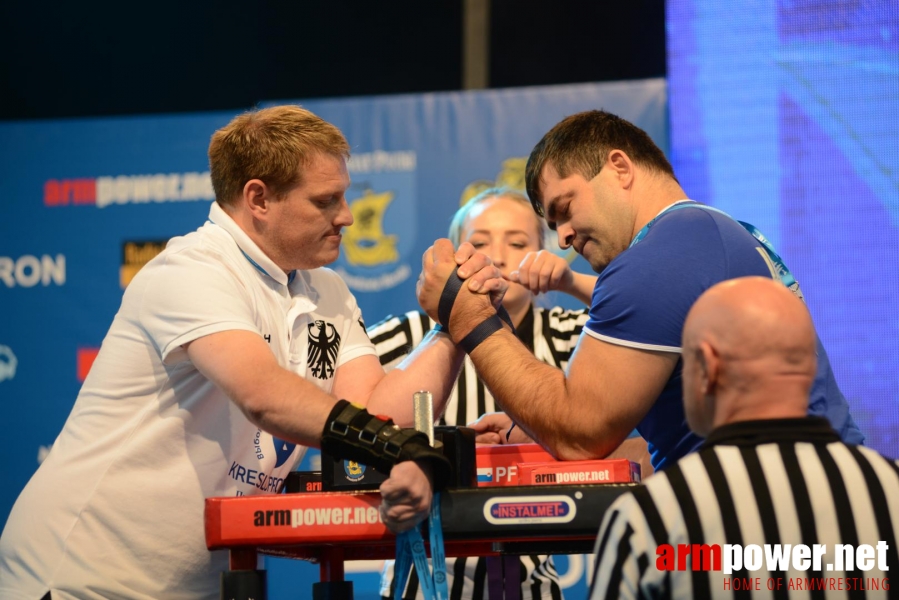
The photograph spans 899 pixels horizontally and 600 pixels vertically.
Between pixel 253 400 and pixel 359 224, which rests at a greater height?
pixel 359 224

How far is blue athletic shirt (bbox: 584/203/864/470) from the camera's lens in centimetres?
200

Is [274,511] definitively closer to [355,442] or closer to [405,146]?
[355,442]

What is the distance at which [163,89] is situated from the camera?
558 centimetres

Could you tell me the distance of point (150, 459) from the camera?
6.75 ft

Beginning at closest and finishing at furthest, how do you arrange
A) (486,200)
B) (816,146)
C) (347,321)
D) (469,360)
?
(347,321) < (469,360) < (486,200) < (816,146)

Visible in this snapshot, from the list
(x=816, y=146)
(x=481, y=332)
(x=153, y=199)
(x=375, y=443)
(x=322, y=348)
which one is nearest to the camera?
(x=375, y=443)

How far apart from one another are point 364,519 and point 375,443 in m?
0.14

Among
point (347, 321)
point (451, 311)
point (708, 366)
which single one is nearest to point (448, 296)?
point (451, 311)

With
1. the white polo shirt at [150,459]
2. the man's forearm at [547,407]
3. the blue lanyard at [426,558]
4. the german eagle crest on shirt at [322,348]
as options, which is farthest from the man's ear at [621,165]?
the blue lanyard at [426,558]

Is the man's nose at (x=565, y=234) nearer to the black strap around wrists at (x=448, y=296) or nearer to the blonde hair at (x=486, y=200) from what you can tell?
the black strap around wrists at (x=448, y=296)

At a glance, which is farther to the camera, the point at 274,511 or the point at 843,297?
the point at 843,297

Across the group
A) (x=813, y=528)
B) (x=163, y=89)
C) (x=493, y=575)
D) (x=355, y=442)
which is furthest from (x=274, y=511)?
(x=163, y=89)

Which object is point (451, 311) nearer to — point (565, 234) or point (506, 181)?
point (565, 234)

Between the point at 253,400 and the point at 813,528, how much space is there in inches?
38.2
